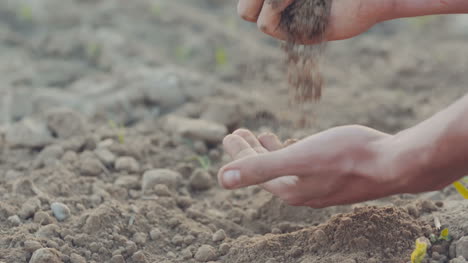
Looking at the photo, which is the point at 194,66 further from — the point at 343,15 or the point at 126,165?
the point at 343,15

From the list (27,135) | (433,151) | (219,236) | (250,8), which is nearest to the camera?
(433,151)

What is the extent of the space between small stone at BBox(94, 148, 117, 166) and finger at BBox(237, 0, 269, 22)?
91 centimetres

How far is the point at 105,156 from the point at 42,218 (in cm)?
61

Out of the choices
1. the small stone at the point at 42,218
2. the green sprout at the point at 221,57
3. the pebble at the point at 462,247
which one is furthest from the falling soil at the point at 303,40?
the green sprout at the point at 221,57

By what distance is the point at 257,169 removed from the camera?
1.79 metres

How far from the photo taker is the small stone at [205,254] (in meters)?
2.12

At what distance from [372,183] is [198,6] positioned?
11.8 ft

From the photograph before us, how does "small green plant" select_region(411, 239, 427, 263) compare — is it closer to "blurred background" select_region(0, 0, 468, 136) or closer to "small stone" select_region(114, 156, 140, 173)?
"small stone" select_region(114, 156, 140, 173)

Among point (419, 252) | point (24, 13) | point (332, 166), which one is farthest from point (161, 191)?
point (24, 13)

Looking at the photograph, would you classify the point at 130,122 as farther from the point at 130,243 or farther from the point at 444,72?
the point at 444,72

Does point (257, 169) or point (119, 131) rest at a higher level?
point (257, 169)

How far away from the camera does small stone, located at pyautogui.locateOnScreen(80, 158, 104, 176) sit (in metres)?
2.64

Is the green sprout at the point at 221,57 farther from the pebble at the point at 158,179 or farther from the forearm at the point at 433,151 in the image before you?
the forearm at the point at 433,151

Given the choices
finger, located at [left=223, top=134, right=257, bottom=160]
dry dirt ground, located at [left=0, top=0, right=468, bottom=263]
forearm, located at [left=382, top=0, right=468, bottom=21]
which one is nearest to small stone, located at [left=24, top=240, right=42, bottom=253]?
dry dirt ground, located at [left=0, top=0, right=468, bottom=263]
